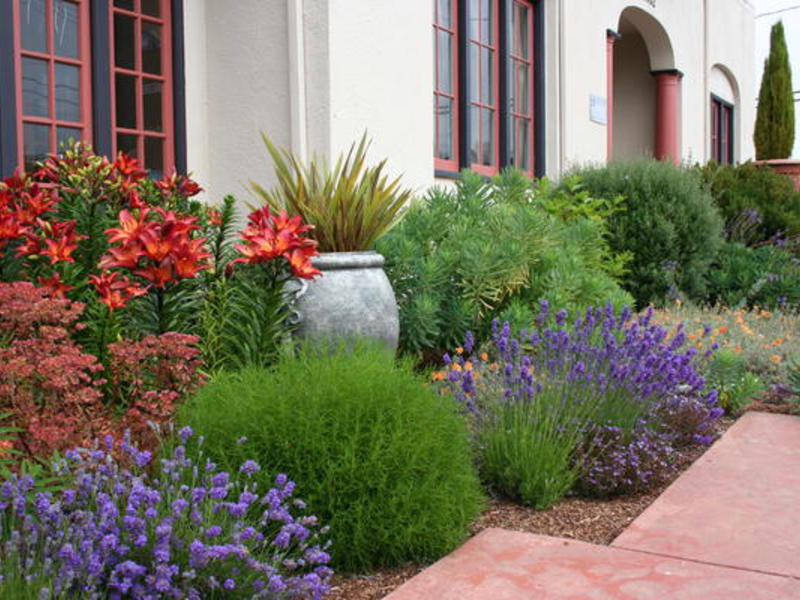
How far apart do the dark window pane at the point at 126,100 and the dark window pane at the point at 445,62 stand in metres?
3.08

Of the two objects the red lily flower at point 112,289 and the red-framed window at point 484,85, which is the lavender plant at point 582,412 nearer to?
the red lily flower at point 112,289

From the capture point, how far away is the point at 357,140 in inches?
258

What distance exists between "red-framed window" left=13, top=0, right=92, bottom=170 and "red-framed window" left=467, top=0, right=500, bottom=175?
3884mm

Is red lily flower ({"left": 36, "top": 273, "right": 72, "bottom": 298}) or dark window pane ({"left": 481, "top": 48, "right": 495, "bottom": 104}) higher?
dark window pane ({"left": 481, "top": 48, "right": 495, "bottom": 104})

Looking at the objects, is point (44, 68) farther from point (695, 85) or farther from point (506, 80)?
point (695, 85)

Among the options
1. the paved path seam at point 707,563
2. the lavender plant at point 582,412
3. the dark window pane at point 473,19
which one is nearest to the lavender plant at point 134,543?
the paved path seam at point 707,563

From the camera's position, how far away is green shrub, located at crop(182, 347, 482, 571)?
2730 mm

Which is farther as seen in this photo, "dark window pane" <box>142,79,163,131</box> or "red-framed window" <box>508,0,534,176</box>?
"red-framed window" <box>508,0,534,176</box>

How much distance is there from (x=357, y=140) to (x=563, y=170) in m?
4.03

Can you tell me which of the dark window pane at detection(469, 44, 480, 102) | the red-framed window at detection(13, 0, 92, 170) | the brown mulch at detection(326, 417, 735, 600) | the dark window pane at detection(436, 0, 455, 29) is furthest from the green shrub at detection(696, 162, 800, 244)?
the brown mulch at detection(326, 417, 735, 600)

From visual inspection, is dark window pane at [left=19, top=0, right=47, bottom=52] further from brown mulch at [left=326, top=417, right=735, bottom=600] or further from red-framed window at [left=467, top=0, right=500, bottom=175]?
red-framed window at [left=467, top=0, right=500, bottom=175]

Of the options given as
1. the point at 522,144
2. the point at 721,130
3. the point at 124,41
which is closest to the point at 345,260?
the point at 124,41

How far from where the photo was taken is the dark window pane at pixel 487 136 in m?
8.87

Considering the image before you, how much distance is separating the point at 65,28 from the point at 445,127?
12.1 ft
